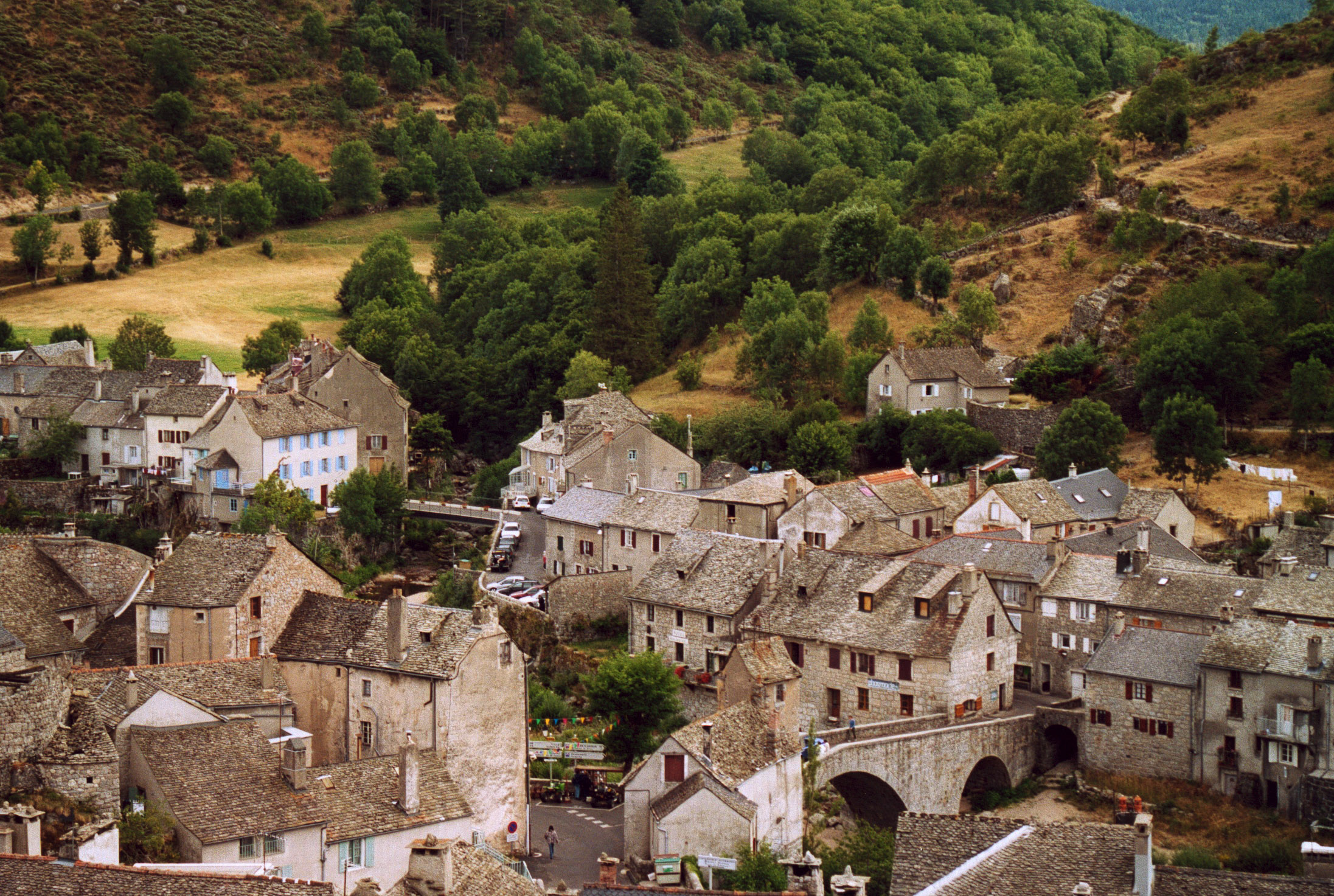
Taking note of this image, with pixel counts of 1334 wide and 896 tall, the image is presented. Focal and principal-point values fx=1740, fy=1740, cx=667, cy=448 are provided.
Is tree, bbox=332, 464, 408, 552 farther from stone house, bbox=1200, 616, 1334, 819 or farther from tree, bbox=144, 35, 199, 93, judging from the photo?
tree, bbox=144, 35, 199, 93

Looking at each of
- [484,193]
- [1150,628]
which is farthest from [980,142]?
[1150,628]

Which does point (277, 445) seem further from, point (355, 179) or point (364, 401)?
point (355, 179)

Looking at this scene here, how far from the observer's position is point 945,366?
9294 centimetres

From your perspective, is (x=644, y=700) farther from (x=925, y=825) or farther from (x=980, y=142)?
(x=980, y=142)

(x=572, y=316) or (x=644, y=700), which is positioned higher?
(x=572, y=316)

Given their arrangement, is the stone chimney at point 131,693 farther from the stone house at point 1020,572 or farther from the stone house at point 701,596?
the stone house at point 1020,572

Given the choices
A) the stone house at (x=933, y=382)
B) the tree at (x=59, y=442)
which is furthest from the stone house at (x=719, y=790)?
the tree at (x=59, y=442)

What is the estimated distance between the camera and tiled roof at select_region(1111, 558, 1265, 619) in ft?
205

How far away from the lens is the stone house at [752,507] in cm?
7388

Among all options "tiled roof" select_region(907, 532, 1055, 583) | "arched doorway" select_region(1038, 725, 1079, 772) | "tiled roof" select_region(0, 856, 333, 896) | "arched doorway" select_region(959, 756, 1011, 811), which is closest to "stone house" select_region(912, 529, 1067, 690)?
"tiled roof" select_region(907, 532, 1055, 583)

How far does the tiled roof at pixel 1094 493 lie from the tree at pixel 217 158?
10957 centimetres

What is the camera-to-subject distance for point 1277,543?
6962 cm

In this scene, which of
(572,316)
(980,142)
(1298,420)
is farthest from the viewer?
(980,142)

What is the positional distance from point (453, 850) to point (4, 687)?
11.0 meters
